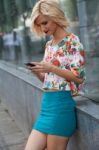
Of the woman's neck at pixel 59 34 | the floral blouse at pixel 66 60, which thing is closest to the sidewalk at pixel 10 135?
the floral blouse at pixel 66 60

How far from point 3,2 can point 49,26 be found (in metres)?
6.46

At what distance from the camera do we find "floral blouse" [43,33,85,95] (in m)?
3.44

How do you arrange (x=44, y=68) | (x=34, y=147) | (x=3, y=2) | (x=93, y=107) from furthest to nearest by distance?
(x=3, y=2)
(x=93, y=107)
(x=34, y=147)
(x=44, y=68)

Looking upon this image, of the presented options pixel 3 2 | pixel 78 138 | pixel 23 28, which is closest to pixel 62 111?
pixel 78 138

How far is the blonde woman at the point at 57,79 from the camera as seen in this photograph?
3.46 metres

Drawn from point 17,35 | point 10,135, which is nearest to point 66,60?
point 10,135

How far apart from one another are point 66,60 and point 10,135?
153 inches

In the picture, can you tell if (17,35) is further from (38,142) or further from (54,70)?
(54,70)

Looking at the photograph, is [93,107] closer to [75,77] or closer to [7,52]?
[75,77]

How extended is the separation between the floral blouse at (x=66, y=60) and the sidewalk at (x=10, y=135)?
297 cm

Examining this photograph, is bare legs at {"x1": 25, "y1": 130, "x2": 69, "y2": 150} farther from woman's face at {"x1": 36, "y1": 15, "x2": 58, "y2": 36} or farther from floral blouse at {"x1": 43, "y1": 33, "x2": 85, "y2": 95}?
woman's face at {"x1": 36, "y1": 15, "x2": 58, "y2": 36}

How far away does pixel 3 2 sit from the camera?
32.2ft

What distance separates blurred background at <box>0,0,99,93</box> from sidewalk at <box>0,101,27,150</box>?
1037 mm

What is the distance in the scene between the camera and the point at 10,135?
7.15 metres
